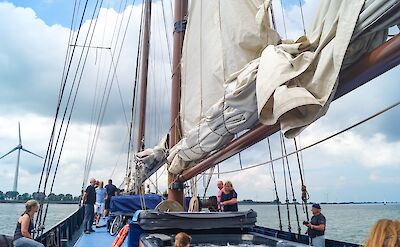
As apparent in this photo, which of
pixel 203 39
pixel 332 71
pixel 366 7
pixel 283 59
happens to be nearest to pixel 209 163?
pixel 203 39

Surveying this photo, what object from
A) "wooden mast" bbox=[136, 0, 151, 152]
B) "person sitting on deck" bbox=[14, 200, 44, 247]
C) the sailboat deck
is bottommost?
the sailboat deck

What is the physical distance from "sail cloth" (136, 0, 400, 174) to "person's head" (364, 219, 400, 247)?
2.48 ft

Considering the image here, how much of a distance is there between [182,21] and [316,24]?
4261 mm

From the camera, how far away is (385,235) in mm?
1470

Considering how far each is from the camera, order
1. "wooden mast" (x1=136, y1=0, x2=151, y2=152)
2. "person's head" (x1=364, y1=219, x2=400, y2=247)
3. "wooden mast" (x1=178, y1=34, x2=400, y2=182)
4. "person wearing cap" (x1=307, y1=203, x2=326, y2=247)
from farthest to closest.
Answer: "wooden mast" (x1=136, y1=0, x2=151, y2=152), "person wearing cap" (x1=307, y1=203, x2=326, y2=247), "wooden mast" (x1=178, y1=34, x2=400, y2=182), "person's head" (x1=364, y1=219, x2=400, y2=247)

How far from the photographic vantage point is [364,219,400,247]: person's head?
146 cm

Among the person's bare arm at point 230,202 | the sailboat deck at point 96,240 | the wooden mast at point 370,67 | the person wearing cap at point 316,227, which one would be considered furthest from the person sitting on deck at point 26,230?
the person wearing cap at point 316,227

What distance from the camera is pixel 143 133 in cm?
1609

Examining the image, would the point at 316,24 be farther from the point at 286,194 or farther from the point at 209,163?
the point at 286,194

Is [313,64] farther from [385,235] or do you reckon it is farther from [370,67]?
[385,235]

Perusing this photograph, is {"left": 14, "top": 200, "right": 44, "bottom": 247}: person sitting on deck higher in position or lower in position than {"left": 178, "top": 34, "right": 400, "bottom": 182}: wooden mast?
lower

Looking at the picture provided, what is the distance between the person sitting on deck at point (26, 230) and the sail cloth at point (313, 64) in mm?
3302

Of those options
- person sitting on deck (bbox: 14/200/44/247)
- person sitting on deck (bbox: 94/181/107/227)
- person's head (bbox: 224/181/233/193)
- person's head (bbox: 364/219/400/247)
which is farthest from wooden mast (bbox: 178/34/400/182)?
person sitting on deck (bbox: 94/181/107/227)

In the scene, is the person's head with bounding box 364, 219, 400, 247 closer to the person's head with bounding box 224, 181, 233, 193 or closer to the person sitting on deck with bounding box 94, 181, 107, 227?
the person's head with bounding box 224, 181, 233, 193
